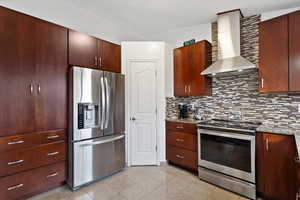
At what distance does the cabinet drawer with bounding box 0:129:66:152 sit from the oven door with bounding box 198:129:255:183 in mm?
2153

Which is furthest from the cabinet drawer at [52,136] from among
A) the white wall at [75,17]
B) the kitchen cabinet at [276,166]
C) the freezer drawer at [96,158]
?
the kitchen cabinet at [276,166]

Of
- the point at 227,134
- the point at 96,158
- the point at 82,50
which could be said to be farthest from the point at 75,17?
the point at 227,134

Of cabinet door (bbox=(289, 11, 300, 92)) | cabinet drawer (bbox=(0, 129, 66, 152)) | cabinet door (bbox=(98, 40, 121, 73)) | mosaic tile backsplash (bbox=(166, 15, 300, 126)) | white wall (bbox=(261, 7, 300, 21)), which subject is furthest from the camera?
cabinet door (bbox=(98, 40, 121, 73))

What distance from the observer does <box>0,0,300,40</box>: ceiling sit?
A: 8.15ft

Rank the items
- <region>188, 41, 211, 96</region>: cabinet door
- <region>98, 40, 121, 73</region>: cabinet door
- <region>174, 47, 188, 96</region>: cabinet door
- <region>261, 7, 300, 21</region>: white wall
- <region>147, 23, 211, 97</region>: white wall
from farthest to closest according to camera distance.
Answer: <region>147, 23, 211, 97</region>: white wall, <region>174, 47, 188, 96</region>: cabinet door, <region>188, 41, 211, 96</region>: cabinet door, <region>98, 40, 121, 73</region>: cabinet door, <region>261, 7, 300, 21</region>: white wall

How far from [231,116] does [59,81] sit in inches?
112

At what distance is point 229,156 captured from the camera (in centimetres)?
238

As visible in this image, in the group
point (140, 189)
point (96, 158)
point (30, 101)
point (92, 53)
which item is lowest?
point (140, 189)

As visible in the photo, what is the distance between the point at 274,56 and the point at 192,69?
124 cm

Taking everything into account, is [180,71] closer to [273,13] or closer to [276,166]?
[273,13]

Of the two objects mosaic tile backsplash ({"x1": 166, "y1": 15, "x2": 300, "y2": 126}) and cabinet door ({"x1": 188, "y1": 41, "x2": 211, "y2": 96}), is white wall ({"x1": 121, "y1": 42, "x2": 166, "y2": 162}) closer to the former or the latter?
cabinet door ({"x1": 188, "y1": 41, "x2": 211, "y2": 96})

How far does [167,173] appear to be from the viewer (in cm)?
291

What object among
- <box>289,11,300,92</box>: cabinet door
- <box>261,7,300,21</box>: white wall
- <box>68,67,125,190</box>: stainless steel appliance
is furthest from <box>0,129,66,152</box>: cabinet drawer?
<box>261,7,300,21</box>: white wall

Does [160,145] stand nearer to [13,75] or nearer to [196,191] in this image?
[196,191]
